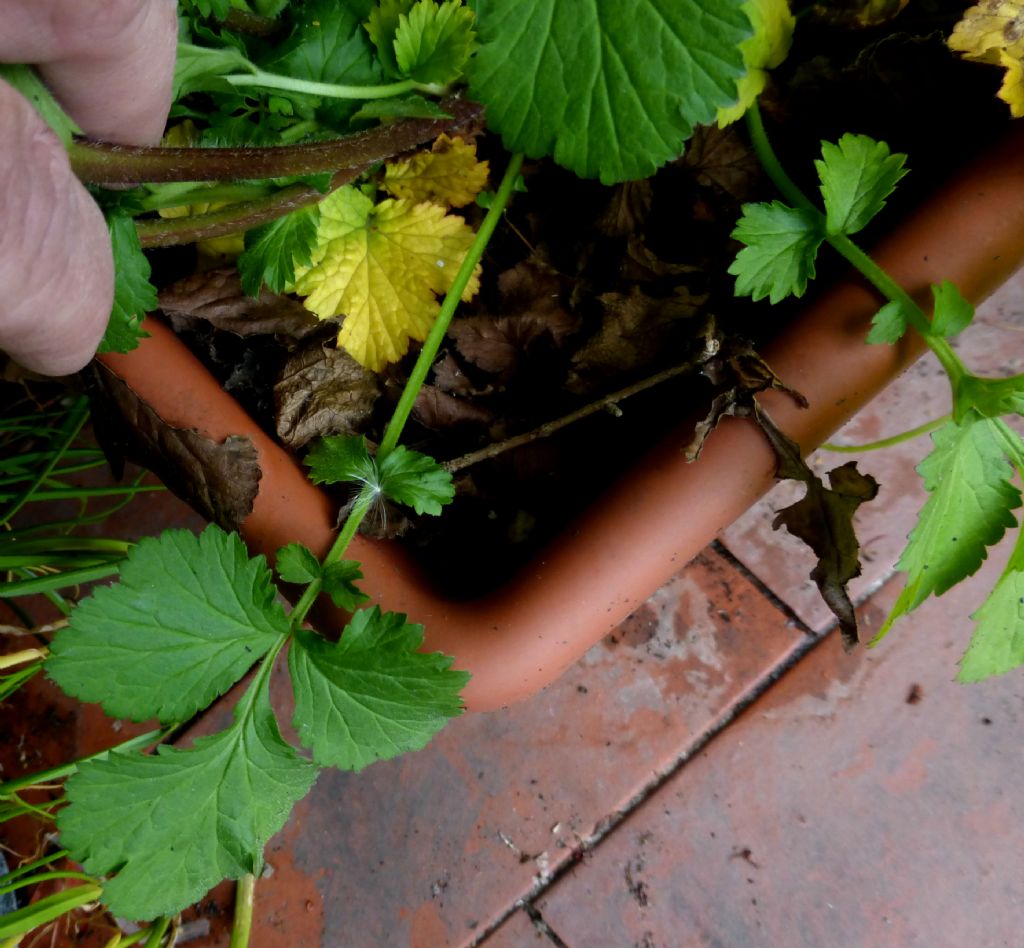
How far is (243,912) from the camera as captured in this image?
842 mm

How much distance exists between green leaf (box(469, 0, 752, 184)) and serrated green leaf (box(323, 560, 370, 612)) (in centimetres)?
28

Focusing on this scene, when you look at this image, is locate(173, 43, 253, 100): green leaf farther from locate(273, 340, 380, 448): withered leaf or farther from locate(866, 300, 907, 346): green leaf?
locate(866, 300, 907, 346): green leaf

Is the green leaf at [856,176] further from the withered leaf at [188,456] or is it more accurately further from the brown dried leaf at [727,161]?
the withered leaf at [188,456]

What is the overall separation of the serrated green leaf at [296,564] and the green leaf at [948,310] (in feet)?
1.38

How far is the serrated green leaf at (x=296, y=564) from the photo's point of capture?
558 millimetres

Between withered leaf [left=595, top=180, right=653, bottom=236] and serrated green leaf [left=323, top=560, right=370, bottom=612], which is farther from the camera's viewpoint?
withered leaf [left=595, top=180, right=653, bottom=236]

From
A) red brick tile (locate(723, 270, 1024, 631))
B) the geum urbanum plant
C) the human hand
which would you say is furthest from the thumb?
red brick tile (locate(723, 270, 1024, 631))

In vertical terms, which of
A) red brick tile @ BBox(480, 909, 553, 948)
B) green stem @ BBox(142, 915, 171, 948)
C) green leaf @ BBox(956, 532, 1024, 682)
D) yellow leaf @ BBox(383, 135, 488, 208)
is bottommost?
red brick tile @ BBox(480, 909, 553, 948)

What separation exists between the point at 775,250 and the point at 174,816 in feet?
1.73

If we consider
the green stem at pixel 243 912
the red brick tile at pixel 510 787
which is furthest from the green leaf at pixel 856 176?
the green stem at pixel 243 912

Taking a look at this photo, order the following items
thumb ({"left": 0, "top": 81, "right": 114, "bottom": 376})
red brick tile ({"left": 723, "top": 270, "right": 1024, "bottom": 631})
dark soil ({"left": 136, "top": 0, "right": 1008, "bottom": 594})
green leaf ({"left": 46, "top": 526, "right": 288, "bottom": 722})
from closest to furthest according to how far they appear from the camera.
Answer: thumb ({"left": 0, "top": 81, "right": 114, "bottom": 376}) → green leaf ({"left": 46, "top": 526, "right": 288, "bottom": 722}) → dark soil ({"left": 136, "top": 0, "right": 1008, "bottom": 594}) → red brick tile ({"left": 723, "top": 270, "right": 1024, "bottom": 631})

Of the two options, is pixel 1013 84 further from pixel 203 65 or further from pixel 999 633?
pixel 203 65

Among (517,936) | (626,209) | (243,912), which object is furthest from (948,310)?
(243,912)

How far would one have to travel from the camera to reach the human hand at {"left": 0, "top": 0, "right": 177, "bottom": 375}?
0.32 m
